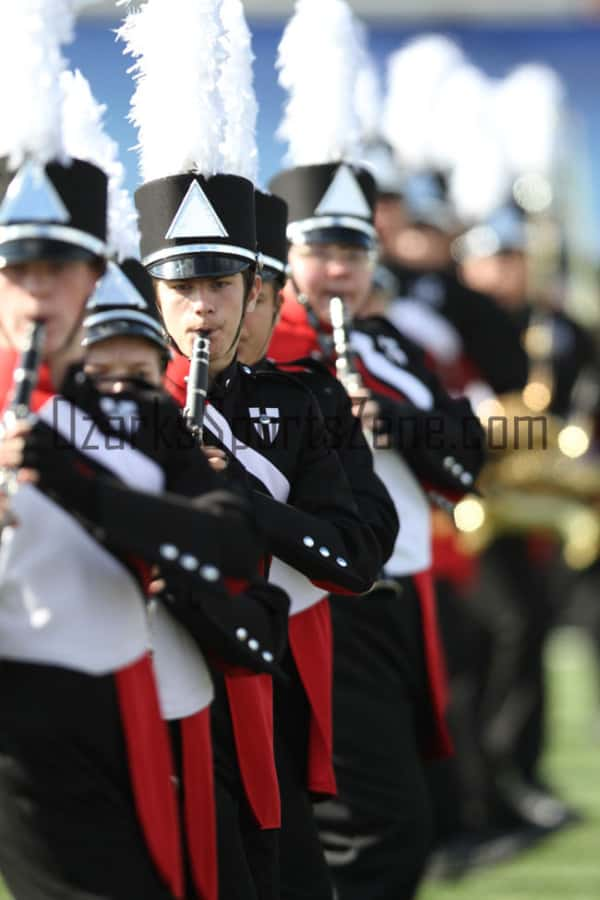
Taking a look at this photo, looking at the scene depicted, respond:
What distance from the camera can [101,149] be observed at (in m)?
3.81

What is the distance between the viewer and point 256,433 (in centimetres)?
383

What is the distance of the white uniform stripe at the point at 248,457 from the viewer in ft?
12.3

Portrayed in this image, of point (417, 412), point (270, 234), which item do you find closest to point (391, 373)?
point (417, 412)

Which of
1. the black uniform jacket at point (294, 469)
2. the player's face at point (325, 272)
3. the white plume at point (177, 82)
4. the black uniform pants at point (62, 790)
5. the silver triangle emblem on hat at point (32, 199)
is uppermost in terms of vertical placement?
the white plume at point (177, 82)

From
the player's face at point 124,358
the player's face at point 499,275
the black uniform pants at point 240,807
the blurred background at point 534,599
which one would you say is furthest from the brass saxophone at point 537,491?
the player's face at point 124,358

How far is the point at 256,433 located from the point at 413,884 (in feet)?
5.38

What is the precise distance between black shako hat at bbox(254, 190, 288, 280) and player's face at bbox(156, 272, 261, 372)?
1.50 feet

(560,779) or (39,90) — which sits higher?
(39,90)

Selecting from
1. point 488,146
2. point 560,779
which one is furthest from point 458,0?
point 560,779

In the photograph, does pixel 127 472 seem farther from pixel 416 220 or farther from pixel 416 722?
pixel 416 220

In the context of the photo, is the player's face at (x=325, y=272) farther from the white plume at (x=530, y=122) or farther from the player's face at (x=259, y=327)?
the white plume at (x=530, y=122)

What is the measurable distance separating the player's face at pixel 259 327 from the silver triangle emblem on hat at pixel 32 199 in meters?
1.15

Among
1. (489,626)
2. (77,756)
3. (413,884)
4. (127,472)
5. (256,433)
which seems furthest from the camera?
(489,626)

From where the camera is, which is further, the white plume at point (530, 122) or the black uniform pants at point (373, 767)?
the white plume at point (530, 122)
